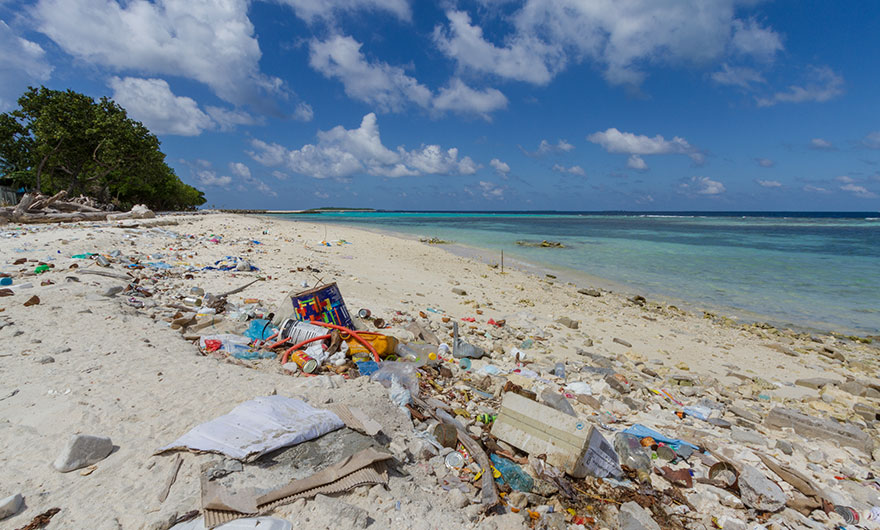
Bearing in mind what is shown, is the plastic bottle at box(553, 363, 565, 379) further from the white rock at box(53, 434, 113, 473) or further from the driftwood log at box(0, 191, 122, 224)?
the driftwood log at box(0, 191, 122, 224)

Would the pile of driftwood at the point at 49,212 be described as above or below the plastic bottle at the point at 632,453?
above

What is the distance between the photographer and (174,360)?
338cm

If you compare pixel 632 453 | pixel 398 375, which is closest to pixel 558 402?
pixel 632 453

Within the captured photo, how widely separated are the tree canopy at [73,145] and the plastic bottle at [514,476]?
27839 mm

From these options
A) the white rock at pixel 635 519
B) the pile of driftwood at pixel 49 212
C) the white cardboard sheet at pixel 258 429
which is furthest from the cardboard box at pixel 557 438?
the pile of driftwood at pixel 49 212

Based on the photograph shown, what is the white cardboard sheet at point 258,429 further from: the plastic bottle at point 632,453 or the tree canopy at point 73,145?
the tree canopy at point 73,145

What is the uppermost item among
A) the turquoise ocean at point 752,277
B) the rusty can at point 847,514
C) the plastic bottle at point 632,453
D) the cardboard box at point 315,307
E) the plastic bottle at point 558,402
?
the cardboard box at point 315,307

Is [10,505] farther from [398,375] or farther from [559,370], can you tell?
[559,370]

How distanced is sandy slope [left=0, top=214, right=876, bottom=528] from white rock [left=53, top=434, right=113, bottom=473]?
45mm

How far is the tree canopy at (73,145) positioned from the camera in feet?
70.9

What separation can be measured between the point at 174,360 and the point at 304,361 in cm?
111

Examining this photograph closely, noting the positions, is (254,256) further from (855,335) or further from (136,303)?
(855,335)

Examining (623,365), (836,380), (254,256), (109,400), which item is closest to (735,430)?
(623,365)

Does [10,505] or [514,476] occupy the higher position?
[10,505]
